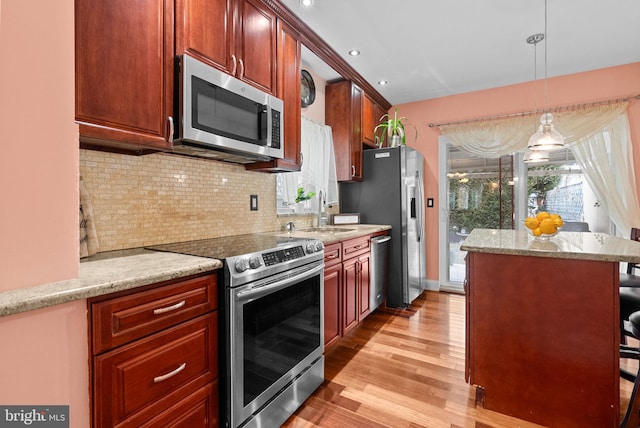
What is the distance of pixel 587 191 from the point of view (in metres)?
3.36

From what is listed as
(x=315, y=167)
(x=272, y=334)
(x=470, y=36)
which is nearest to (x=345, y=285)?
(x=272, y=334)

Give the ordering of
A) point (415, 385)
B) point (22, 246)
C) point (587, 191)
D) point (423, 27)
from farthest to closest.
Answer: point (587, 191) < point (423, 27) < point (415, 385) < point (22, 246)

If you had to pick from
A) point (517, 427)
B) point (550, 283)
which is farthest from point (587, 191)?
point (517, 427)

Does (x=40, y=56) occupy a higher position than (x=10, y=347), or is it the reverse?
(x=40, y=56)

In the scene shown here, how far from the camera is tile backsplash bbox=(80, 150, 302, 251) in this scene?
151 centimetres

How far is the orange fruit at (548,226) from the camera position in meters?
1.91

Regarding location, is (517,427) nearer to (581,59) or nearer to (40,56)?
(40,56)

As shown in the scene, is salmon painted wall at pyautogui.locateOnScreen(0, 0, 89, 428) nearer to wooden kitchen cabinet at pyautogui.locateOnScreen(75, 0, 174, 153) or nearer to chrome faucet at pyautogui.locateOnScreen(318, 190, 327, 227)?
wooden kitchen cabinet at pyautogui.locateOnScreen(75, 0, 174, 153)

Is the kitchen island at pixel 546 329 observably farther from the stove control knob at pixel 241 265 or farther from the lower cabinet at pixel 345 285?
the stove control knob at pixel 241 265

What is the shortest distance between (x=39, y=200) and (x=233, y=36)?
132 cm

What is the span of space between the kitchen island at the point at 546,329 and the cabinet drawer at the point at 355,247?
0.91m

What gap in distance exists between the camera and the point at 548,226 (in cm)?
191

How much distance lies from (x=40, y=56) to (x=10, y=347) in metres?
0.84

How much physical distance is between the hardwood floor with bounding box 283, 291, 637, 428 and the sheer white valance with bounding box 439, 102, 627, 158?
209 cm
